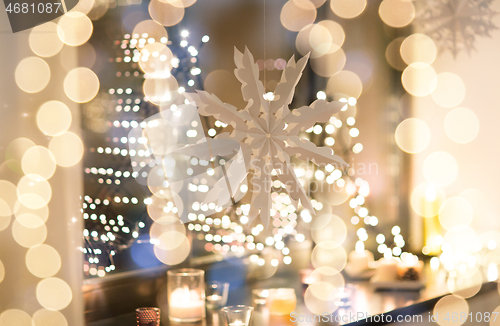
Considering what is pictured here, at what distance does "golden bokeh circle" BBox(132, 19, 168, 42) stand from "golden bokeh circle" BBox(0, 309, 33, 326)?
2.30 feet

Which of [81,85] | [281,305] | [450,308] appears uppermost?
[81,85]

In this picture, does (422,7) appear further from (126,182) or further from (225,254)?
(126,182)

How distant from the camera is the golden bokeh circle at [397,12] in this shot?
182cm

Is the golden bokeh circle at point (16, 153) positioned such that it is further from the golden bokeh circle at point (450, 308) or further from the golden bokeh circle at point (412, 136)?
the golden bokeh circle at point (412, 136)

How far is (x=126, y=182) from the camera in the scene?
1180 millimetres

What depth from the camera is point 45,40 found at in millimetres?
868

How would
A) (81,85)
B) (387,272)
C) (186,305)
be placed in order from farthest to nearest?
(387,272)
(186,305)
(81,85)

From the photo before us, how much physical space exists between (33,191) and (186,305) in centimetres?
48

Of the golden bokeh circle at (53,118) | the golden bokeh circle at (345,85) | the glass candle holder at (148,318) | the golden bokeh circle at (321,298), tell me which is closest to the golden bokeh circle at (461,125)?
the golden bokeh circle at (345,85)

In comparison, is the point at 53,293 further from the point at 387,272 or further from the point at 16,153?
the point at 387,272

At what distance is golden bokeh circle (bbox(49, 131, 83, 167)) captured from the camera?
2.91 ft

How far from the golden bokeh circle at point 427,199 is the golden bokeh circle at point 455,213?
2 centimetres

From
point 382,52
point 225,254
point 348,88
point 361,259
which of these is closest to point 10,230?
point 225,254

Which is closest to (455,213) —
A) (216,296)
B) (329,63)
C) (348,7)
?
(329,63)
